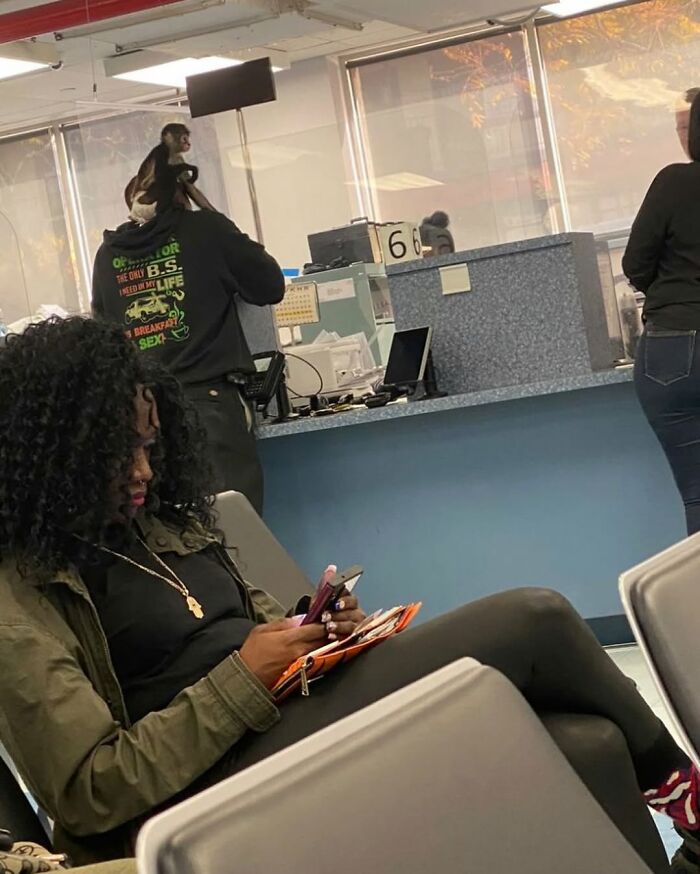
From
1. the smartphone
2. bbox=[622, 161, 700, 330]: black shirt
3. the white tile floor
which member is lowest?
the white tile floor

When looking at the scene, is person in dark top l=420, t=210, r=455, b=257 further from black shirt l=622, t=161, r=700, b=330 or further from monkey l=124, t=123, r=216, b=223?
black shirt l=622, t=161, r=700, b=330

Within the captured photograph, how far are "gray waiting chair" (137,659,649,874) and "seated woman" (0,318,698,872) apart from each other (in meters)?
0.81

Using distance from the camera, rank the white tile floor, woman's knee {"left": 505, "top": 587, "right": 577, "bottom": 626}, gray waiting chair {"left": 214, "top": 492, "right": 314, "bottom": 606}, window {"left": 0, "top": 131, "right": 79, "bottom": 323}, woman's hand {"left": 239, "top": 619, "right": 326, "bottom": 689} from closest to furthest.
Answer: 1. woman's hand {"left": 239, "top": 619, "right": 326, "bottom": 689}
2. woman's knee {"left": 505, "top": 587, "right": 577, "bottom": 626}
3. gray waiting chair {"left": 214, "top": 492, "right": 314, "bottom": 606}
4. the white tile floor
5. window {"left": 0, "top": 131, "right": 79, "bottom": 323}

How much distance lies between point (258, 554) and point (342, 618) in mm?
702

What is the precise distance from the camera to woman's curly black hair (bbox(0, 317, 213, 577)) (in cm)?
166

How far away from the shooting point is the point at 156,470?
1942 millimetres

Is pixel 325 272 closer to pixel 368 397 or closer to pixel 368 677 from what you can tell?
pixel 368 397

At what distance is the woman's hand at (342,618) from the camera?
1.71m

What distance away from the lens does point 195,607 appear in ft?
5.84

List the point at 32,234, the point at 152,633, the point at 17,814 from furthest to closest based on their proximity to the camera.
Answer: the point at 32,234 < the point at 152,633 < the point at 17,814

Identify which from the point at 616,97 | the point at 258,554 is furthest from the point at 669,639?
the point at 616,97

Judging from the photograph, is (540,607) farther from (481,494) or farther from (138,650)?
(481,494)

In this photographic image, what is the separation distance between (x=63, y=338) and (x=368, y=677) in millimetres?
628

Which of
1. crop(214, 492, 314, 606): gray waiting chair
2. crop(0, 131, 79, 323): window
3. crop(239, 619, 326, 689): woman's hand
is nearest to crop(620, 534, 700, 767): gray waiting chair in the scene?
crop(239, 619, 326, 689): woman's hand
